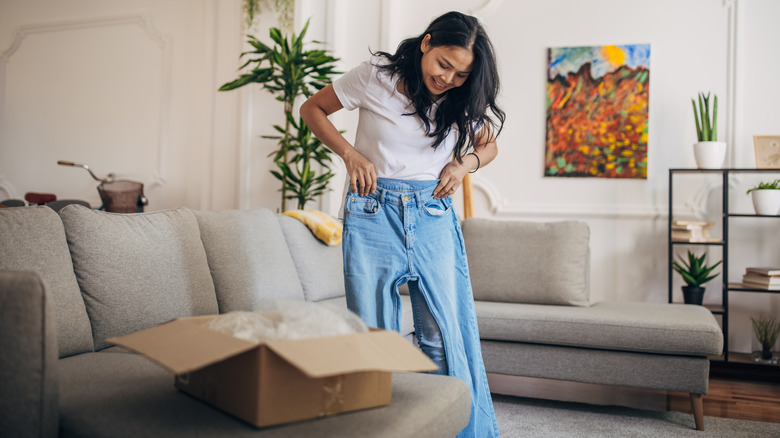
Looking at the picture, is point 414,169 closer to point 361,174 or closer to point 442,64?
point 361,174

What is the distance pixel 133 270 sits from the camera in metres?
1.78

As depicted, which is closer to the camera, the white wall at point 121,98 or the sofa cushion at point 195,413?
the sofa cushion at point 195,413

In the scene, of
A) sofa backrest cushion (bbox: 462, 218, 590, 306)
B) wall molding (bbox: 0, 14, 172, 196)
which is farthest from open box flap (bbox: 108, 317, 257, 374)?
wall molding (bbox: 0, 14, 172, 196)

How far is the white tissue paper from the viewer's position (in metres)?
0.94

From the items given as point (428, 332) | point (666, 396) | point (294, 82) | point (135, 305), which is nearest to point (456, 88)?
point (428, 332)

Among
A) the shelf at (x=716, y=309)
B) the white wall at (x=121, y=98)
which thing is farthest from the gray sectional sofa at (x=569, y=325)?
the white wall at (x=121, y=98)

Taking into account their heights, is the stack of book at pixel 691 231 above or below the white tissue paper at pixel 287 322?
above

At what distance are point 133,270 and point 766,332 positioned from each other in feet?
10.9

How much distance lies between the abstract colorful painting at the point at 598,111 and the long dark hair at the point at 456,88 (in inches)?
99.2

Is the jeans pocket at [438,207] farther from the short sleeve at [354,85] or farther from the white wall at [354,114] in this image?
the white wall at [354,114]

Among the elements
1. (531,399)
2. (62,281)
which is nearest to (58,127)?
(62,281)

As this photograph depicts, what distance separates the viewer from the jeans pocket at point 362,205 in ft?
4.84

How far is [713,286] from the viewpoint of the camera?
367 cm

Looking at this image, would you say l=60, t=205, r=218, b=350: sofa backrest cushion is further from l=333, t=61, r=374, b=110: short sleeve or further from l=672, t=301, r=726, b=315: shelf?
l=672, t=301, r=726, b=315: shelf
